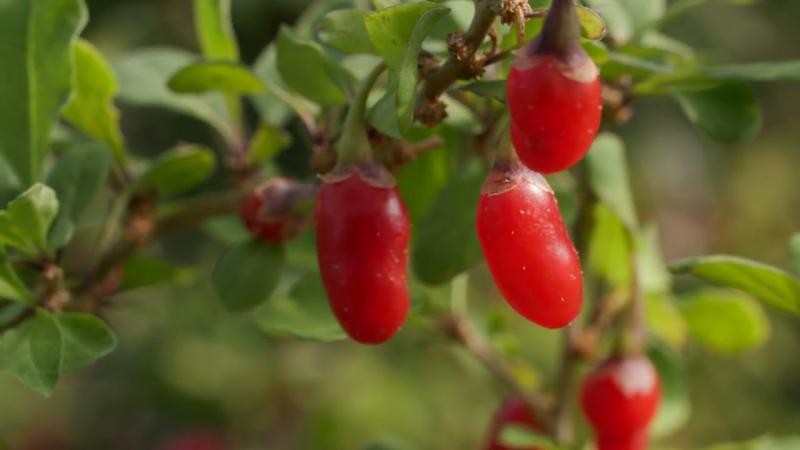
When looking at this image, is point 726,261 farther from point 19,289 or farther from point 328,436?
point 328,436

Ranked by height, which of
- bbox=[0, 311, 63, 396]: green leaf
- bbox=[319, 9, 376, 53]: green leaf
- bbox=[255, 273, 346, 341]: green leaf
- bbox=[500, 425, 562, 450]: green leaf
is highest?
bbox=[319, 9, 376, 53]: green leaf

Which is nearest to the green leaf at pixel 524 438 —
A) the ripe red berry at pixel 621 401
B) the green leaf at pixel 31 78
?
the ripe red berry at pixel 621 401

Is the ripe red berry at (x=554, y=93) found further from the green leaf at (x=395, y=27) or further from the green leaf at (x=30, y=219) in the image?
the green leaf at (x=30, y=219)

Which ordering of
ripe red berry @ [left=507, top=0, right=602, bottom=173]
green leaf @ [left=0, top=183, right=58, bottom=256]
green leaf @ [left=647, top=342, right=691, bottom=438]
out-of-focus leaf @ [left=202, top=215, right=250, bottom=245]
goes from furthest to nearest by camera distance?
green leaf @ [left=647, top=342, right=691, bottom=438] → out-of-focus leaf @ [left=202, top=215, right=250, bottom=245] → green leaf @ [left=0, top=183, right=58, bottom=256] → ripe red berry @ [left=507, top=0, right=602, bottom=173]

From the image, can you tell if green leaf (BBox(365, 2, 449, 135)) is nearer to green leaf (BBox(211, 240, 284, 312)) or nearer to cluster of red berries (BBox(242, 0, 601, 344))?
cluster of red berries (BBox(242, 0, 601, 344))

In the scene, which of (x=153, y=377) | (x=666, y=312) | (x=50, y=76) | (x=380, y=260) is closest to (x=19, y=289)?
(x=50, y=76)

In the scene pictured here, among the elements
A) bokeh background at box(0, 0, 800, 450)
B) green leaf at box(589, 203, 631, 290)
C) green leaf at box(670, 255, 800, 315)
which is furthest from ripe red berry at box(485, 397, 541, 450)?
bokeh background at box(0, 0, 800, 450)
